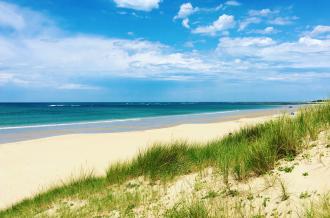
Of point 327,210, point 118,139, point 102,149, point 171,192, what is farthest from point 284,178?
point 118,139

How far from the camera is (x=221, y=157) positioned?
25.5 ft

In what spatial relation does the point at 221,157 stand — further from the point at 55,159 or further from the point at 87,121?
the point at 87,121

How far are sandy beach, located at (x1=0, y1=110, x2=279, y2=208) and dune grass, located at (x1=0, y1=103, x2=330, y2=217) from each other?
2.43ft

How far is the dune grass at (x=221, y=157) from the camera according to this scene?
700 cm

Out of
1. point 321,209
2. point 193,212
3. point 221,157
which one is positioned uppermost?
point 221,157

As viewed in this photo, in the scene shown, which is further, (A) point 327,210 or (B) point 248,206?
(B) point 248,206

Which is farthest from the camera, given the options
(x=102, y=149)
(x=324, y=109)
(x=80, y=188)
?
(x=102, y=149)

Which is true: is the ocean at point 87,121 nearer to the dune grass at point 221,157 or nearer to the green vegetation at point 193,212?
the dune grass at point 221,157

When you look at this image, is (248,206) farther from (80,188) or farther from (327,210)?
(80,188)

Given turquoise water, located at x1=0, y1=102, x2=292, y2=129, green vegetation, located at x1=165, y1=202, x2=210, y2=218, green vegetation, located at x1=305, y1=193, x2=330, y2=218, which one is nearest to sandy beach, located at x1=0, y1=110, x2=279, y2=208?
green vegetation, located at x1=165, y1=202, x2=210, y2=218

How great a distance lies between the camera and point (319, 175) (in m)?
6.13

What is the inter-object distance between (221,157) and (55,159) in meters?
11.0

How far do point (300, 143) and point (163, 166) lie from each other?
294 centimetres

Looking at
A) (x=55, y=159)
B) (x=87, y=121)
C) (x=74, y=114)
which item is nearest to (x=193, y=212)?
(x=55, y=159)
